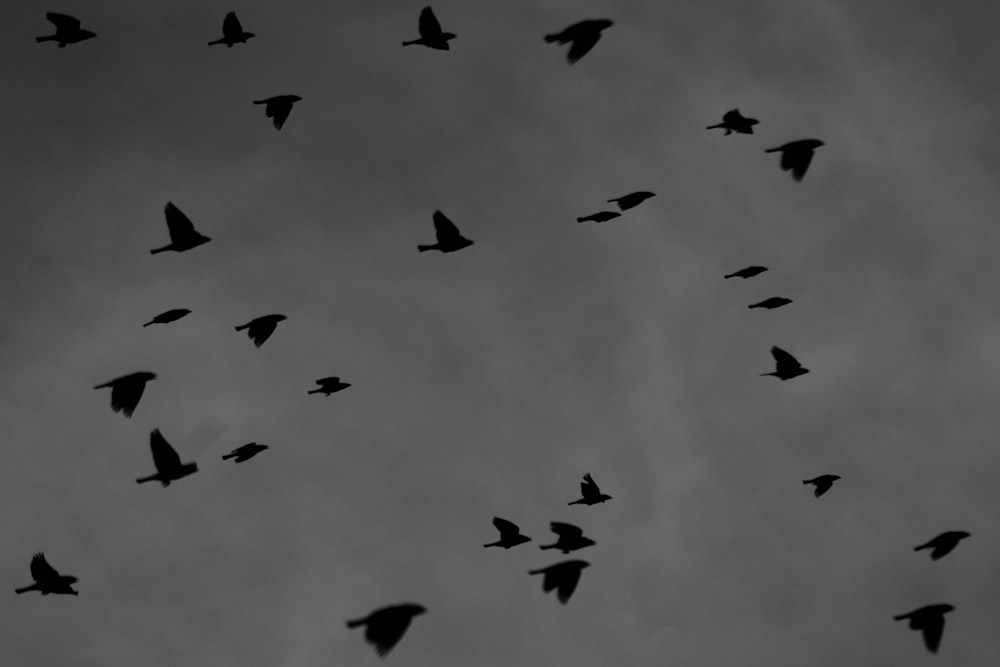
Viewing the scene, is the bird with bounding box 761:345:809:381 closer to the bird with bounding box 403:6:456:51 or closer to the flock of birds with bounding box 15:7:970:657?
the flock of birds with bounding box 15:7:970:657

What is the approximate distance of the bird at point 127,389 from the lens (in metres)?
38.8

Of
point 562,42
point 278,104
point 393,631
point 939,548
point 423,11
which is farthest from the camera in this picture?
point 278,104

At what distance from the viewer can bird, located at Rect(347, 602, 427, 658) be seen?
3241 centimetres

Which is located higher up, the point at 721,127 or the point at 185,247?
the point at 721,127

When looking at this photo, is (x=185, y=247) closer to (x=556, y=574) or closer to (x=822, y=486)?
(x=556, y=574)

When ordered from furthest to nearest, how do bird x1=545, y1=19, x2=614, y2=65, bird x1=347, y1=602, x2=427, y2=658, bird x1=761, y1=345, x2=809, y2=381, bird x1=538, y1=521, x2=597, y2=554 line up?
bird x1=761, y1=345, x2=809, y2=381, bird x1=538, y1=521, x2=597, y2=554, bird x1=545, y1=19, x2=614, y2=65, bird x1=347, y1=602, x2=427, y2=658

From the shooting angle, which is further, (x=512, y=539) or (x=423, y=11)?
(x=512, y=539)

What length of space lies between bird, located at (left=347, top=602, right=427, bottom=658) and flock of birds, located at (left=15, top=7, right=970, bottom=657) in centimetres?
3

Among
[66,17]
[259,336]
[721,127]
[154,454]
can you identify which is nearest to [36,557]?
[154,454]

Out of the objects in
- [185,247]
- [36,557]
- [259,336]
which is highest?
[185,247]

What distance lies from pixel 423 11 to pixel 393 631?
20.6 meters

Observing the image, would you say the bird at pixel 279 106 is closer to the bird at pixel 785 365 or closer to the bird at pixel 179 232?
the bird at pixel 179 232

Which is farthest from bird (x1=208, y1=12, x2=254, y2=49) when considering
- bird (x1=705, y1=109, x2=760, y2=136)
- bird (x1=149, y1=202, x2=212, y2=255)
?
bird (x1=705, y1=109, x2=760, y2=136)

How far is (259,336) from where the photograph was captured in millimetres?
42938
